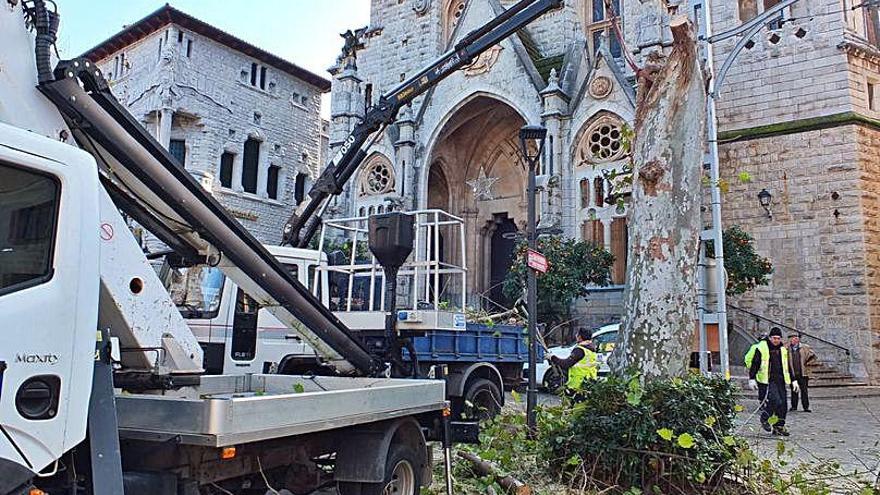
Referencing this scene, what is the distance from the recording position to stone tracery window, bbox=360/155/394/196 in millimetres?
24047

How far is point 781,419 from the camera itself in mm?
9789

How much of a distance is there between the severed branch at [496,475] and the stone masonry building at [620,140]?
9.72 m

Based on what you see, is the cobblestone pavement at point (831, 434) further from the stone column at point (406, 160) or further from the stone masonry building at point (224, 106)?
the stone masonry building at point (224, 106)

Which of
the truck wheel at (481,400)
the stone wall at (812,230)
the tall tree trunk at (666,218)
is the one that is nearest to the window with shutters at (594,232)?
the stone wall at (812,230)

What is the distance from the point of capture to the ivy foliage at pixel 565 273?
58.2ft

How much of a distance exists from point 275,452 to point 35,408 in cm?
162

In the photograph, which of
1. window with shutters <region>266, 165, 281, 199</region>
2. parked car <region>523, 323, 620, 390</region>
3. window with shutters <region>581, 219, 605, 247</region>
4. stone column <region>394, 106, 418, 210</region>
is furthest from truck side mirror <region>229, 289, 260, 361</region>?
window with shutters <region>266, 165, 281, 199</region>

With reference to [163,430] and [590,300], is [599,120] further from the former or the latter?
[163,430]

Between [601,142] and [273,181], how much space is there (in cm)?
1443

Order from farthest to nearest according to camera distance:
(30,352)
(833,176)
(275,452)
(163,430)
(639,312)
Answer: (833,176)
(639,312)
(275,452)
(163,430)
(30,352)

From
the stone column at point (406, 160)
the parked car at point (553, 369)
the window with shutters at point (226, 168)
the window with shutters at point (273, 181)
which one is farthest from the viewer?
the window with shutters at point (273, 181)

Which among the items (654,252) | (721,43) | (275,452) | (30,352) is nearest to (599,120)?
(721,43)

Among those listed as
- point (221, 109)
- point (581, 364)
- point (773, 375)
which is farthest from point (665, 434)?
point (221, 109)

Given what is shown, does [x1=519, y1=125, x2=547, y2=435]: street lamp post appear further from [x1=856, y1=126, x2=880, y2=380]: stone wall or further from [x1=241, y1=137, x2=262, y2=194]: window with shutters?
[x1=241, y1=137, x2=262, y2=194]: window with shutters
